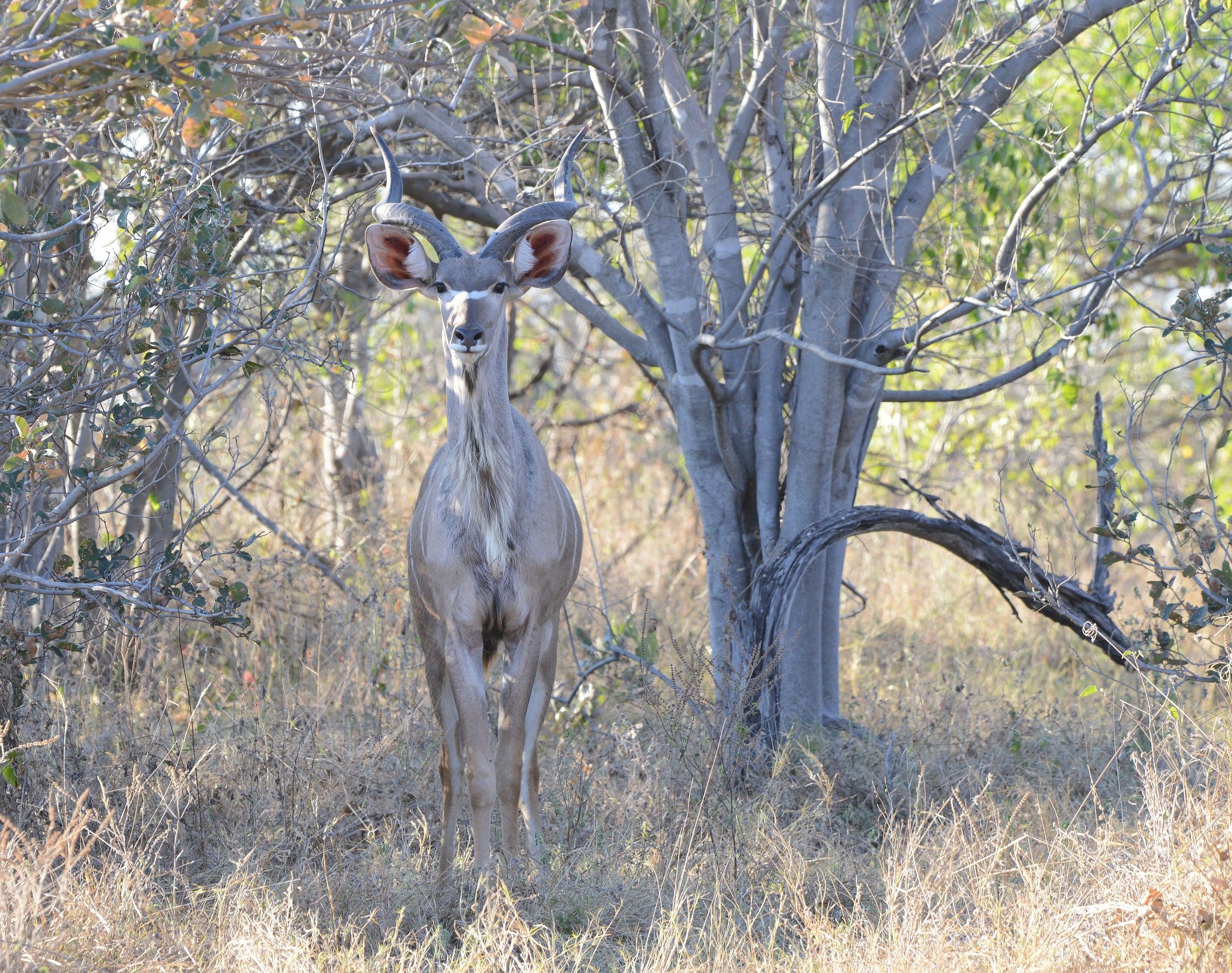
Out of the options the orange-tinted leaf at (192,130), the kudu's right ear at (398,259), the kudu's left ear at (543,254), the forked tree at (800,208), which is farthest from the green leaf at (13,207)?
the forked tree at (800,208)

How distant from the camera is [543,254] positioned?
475 centimetres

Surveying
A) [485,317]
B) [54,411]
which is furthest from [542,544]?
[54,411]

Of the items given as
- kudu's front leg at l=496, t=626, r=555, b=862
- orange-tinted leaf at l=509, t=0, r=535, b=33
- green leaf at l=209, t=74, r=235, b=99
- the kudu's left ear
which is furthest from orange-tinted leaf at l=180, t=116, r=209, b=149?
kudu's front leg at l=496, t=626, r=555, b=862

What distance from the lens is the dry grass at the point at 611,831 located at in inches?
135

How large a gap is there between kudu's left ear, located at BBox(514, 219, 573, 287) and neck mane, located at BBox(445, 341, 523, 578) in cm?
29

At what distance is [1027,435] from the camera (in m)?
9.87

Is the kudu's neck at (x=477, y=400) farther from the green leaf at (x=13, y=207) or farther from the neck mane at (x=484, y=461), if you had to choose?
the green leaf at (x=13, y=207)

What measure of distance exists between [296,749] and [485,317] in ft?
5.51

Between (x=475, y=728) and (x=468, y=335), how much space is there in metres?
1.33

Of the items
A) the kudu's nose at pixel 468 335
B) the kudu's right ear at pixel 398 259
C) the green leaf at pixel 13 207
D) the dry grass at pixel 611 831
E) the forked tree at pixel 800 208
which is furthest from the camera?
the forked tree at pixel 800 208

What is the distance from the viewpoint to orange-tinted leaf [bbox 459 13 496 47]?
144 inches

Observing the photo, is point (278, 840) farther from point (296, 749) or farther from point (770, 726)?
point (770, 726)

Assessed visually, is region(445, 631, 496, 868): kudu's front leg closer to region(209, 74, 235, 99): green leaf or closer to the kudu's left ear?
the kudu's left ear

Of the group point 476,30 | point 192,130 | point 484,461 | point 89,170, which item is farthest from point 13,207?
point 484,461
